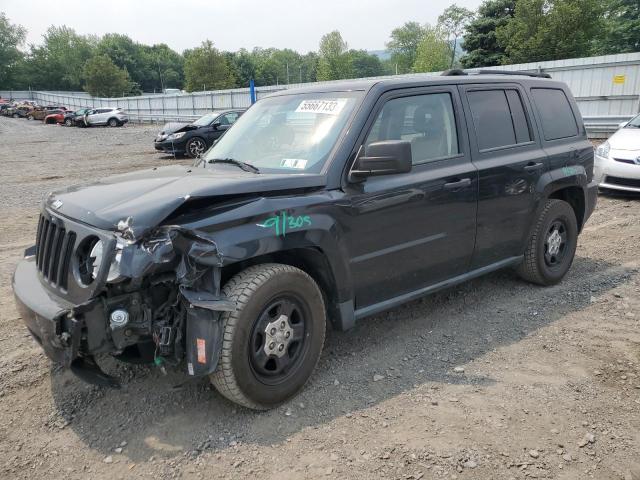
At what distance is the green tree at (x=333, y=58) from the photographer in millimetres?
90812

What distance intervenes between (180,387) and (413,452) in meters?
1.44

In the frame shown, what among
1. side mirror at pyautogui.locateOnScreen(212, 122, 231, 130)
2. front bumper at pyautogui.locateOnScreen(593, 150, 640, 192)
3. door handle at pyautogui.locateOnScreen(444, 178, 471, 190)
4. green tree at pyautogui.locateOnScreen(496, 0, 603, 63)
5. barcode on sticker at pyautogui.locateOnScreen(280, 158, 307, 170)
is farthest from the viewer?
green tree at pyautogui.locateOnScreen(496, 0, 603, 63)

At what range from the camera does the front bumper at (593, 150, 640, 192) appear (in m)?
9.05

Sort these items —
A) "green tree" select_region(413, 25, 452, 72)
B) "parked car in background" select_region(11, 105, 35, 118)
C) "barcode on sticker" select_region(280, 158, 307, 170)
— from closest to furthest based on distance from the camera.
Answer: "barcode on sticker" select_region(280, 158, 307, 170)
"parked car in background" select_region(11, 105, 35, 118)
"green tree" select_region(413, 25, 452, 72)

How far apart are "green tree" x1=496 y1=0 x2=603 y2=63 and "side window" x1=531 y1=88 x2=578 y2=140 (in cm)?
3515

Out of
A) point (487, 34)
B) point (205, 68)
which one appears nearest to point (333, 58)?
point (205, 68)

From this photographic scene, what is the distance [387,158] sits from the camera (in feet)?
10.8

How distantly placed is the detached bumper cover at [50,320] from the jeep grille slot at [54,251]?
94mm

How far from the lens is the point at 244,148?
404cm

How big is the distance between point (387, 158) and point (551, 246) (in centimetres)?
276

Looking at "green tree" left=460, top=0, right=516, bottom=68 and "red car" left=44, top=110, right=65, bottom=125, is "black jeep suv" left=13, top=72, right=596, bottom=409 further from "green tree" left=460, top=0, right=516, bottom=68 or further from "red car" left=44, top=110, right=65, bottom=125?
"red car" left=44, top=110, right=65, bottom=125

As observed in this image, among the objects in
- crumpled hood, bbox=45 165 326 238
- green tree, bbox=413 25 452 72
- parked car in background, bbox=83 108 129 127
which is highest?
green tree, bbox=413 25 452 72

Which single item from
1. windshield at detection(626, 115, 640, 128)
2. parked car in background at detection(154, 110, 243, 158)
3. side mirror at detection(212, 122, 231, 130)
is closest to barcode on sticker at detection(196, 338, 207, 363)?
windshield at detection(626, 115, 640, 128)

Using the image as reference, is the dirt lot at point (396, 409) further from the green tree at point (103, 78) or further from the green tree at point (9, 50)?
the green tree at point (9, 50)
